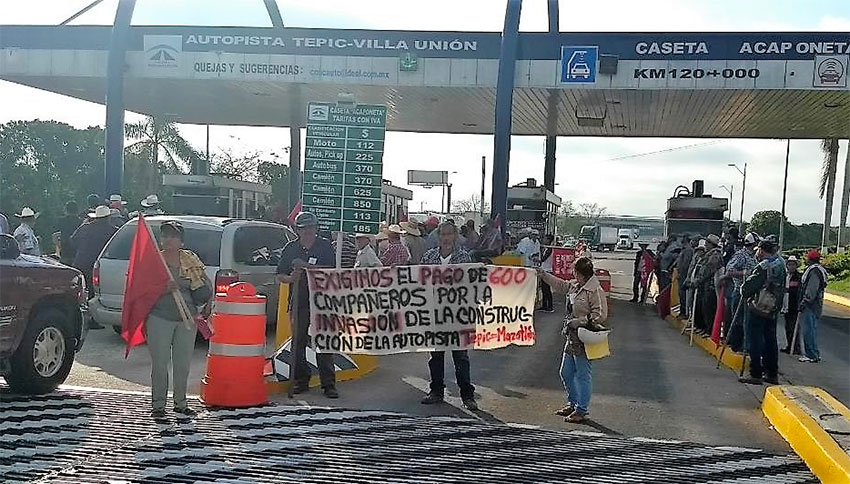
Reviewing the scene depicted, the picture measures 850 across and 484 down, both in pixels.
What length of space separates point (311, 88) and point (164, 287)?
1619 centimetres

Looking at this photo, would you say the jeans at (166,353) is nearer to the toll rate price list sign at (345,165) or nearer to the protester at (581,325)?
the protester at (581,325)

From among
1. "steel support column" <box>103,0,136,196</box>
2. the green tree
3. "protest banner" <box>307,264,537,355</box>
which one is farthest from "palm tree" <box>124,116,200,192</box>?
"protest banner" <box>307,264,537,355</box>

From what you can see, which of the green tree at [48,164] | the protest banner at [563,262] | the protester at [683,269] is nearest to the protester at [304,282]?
the protester at [683,269]

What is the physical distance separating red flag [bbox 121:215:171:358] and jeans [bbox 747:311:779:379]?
7134 mm

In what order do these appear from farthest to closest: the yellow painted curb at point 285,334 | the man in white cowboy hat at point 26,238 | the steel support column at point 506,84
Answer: the steel support column at point 506,84 → the man in white cowboy hat at point 26,238 → the yellow painted curb at point 285,334

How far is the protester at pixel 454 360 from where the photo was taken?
8.84 m

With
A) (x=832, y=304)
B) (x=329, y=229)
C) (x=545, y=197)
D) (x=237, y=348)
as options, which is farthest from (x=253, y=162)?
(x=237, y=348)

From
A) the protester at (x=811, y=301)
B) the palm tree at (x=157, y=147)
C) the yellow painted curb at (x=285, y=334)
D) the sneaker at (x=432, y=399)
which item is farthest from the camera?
the palm tree at (x=157, y=147)

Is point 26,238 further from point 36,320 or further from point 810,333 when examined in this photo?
point 810,333

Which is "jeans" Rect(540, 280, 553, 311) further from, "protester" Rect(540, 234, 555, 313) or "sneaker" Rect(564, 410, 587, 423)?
"sneaker" Rect(564, 410, 587, 423)

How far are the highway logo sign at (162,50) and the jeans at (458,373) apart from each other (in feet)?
50.9

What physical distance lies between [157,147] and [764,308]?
117ft

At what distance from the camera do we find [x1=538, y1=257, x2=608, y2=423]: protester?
8305 millimetres

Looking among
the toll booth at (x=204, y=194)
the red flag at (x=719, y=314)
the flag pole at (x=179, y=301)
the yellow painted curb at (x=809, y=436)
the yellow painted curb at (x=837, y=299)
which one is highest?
the toll booth at (x=204, y=194)
